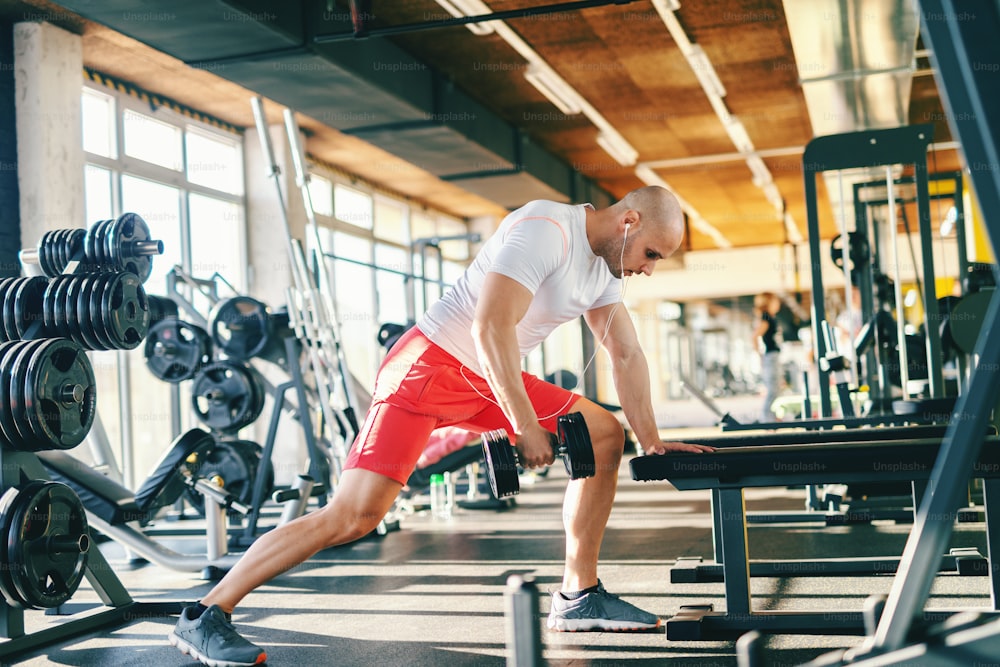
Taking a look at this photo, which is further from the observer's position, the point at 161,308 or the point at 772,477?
the point at 161,308

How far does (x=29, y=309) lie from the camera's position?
299 cm

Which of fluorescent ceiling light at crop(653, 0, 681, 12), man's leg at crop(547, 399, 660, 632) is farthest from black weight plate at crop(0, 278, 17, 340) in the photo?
fluorescent ceiling light at crop(653, 0, 681, 12)

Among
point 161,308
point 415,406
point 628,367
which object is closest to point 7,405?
point 415,406

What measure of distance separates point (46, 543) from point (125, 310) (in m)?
0.78

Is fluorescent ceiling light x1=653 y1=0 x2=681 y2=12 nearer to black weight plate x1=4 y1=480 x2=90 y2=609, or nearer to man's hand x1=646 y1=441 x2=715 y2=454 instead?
man's hand x1=646 y1=441 x2=715 y2=454

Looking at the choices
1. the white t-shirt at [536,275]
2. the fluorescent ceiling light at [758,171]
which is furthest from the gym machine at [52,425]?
the fluorescent ceiling light at [758,171]

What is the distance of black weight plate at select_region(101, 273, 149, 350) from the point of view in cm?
303

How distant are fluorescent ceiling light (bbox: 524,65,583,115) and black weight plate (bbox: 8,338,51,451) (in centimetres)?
476

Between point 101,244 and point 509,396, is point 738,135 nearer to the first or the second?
point 101,244

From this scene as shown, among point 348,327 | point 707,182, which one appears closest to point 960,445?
point 348,327

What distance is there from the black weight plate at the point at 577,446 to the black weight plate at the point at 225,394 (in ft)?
10.8

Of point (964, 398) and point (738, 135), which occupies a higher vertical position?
point (738, 135)

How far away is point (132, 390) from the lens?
688 centimetres

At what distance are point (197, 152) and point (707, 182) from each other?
5.92m
